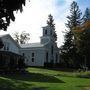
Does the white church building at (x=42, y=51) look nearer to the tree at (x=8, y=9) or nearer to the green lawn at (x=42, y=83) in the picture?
the green lawn at (x=42, y=83)

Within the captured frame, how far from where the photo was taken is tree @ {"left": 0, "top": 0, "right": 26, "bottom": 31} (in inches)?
821

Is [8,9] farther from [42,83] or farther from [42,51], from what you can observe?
[42,51]

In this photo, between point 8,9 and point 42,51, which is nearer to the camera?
point 8,9

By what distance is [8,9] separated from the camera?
2131cm

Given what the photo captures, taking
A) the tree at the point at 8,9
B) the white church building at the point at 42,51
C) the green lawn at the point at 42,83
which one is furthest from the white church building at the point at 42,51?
the tree at the point at 8,9

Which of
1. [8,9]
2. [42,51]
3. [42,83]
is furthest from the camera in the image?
[42,51]

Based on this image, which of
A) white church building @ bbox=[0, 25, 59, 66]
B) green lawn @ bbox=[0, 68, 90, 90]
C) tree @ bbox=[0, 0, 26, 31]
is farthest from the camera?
white church building @ bbox=[0, 25, 59, 66]

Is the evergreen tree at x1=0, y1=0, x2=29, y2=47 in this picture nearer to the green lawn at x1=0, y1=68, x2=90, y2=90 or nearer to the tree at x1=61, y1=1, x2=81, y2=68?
the green lawn at x1=0, y1=68, x2=90, y2=90

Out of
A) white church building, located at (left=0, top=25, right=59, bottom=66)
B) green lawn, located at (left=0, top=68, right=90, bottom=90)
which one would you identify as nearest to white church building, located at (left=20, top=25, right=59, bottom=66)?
white church building, located at (left=0, top=25, right=59, bottom=66)

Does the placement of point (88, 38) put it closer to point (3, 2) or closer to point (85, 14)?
point (85, 14)

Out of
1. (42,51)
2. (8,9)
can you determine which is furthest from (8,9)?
(42,51)

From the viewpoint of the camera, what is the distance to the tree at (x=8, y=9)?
68.4 feet

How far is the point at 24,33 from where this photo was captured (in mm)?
115438

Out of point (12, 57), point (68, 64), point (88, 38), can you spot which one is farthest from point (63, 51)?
point (12, 57)
